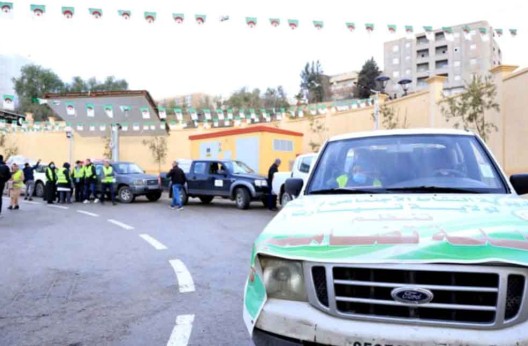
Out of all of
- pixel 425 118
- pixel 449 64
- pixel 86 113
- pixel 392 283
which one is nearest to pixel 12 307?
pixel 392 283

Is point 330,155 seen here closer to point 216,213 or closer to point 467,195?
point 467,195

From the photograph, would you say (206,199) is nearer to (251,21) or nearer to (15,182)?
(15,182)

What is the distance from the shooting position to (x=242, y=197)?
51.4 feet

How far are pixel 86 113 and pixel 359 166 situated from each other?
30.6 m

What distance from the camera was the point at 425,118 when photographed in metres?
21.1

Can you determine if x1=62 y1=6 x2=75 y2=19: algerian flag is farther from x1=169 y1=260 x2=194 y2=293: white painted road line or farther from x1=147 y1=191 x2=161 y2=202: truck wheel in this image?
x1=147 y1=191 x2=161 y2=202: truck wheel

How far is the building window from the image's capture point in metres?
24.8

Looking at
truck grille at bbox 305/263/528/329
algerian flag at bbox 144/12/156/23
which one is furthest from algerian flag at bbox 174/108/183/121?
truck grille at bbox 305/263/528/329

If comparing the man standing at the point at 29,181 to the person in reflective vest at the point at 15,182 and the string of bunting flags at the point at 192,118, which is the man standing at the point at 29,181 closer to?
the person in reflective vest at the point at 15,182

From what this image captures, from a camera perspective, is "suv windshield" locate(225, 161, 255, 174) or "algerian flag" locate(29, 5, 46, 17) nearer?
"algerian flag" locate(29, 5, 46, 17)

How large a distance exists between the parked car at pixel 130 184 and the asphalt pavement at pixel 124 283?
6.38 meters

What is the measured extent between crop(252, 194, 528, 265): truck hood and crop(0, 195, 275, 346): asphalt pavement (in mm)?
1674

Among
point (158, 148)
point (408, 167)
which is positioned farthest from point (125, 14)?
point (158, 148)

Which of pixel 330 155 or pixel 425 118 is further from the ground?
pixel 425 118
